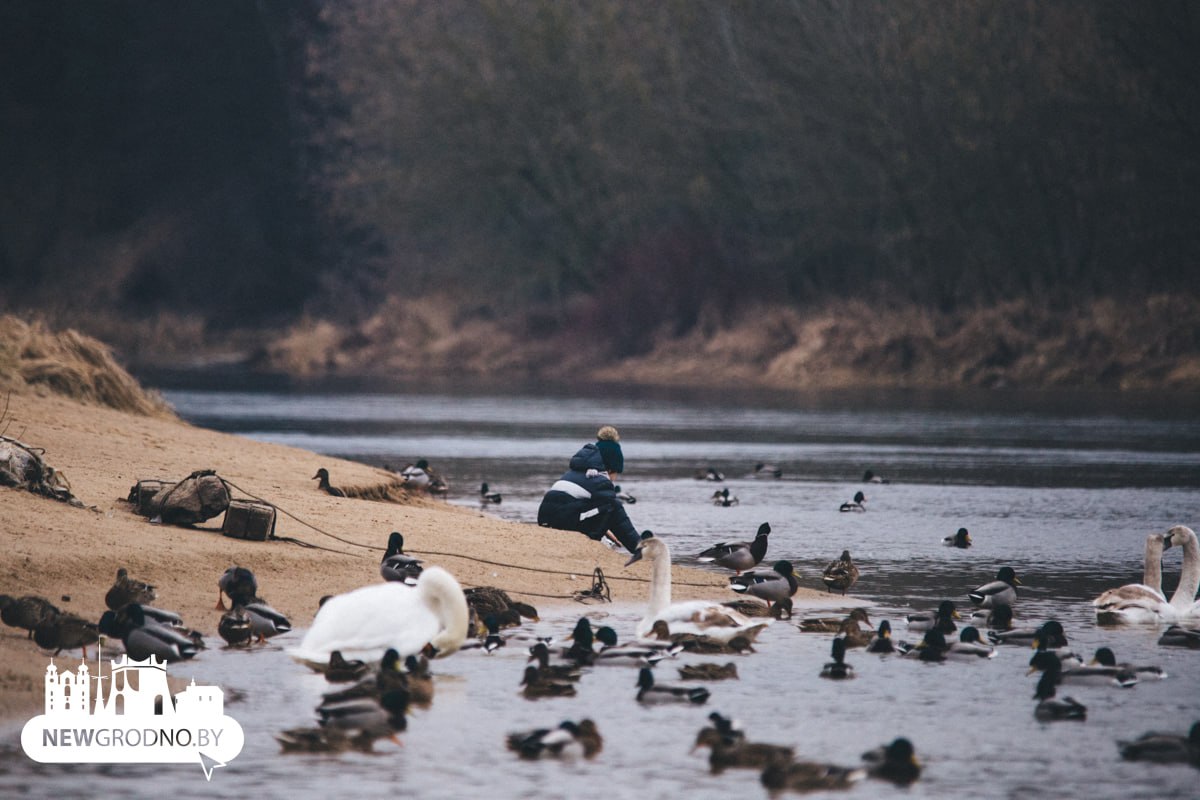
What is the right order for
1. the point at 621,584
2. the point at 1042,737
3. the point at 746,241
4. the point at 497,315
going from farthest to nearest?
the point at 497,315 → the point at 746,241 → the point at 621,584 → the point at 1042,737

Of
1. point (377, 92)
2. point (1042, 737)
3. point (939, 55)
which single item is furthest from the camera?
point (377, 92)

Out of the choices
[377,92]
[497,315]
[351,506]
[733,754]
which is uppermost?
[377,92]

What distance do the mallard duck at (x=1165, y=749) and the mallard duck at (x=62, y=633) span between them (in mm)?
6513

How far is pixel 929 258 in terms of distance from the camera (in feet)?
184

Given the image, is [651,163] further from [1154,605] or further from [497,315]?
[1154,605]

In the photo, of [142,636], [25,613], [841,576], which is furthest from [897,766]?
[841,576]

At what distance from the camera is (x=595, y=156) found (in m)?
65.9

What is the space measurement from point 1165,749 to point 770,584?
5082mm

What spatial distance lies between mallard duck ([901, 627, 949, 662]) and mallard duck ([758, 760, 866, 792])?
11.1ft

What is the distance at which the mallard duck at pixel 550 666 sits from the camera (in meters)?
12.0

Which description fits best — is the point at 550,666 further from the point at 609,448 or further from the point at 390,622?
the point at 609,448

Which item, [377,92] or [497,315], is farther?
[377,92]

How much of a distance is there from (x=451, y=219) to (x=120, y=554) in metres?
59.2

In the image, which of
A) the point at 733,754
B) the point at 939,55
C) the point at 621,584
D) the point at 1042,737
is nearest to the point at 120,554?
the point at 621,584
